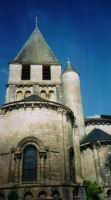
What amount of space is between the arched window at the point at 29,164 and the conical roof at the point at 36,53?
15786mm

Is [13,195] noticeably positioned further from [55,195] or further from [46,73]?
[46,73]

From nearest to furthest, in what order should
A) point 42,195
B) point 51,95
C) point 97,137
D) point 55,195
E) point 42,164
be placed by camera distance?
point 42,195, point 55,195, point 42,164, point 97,137, point 51,95

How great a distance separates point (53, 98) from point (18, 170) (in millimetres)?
12143

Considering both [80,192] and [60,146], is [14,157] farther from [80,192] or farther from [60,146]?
[80,192]

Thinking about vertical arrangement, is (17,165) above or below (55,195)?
above

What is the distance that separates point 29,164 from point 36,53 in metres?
18.6

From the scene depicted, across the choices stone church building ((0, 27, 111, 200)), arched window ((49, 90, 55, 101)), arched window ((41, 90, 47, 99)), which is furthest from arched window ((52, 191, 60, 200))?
arched window ((41, 90, 47, 99))

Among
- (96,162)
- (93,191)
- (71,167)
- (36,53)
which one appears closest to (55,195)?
(71,167)

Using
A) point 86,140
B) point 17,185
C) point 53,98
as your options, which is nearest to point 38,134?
point 17,185

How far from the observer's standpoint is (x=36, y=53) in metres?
32.4

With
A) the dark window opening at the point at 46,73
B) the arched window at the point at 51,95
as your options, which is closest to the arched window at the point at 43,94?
the arched window at the point at 51,95

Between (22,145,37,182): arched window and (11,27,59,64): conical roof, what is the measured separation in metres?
15.8

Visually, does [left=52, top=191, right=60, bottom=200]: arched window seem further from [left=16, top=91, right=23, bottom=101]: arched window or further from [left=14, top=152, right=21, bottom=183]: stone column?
[left=16, top=91, right=23, bottom=101]: arched window

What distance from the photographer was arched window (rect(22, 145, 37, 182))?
16.5 metres
